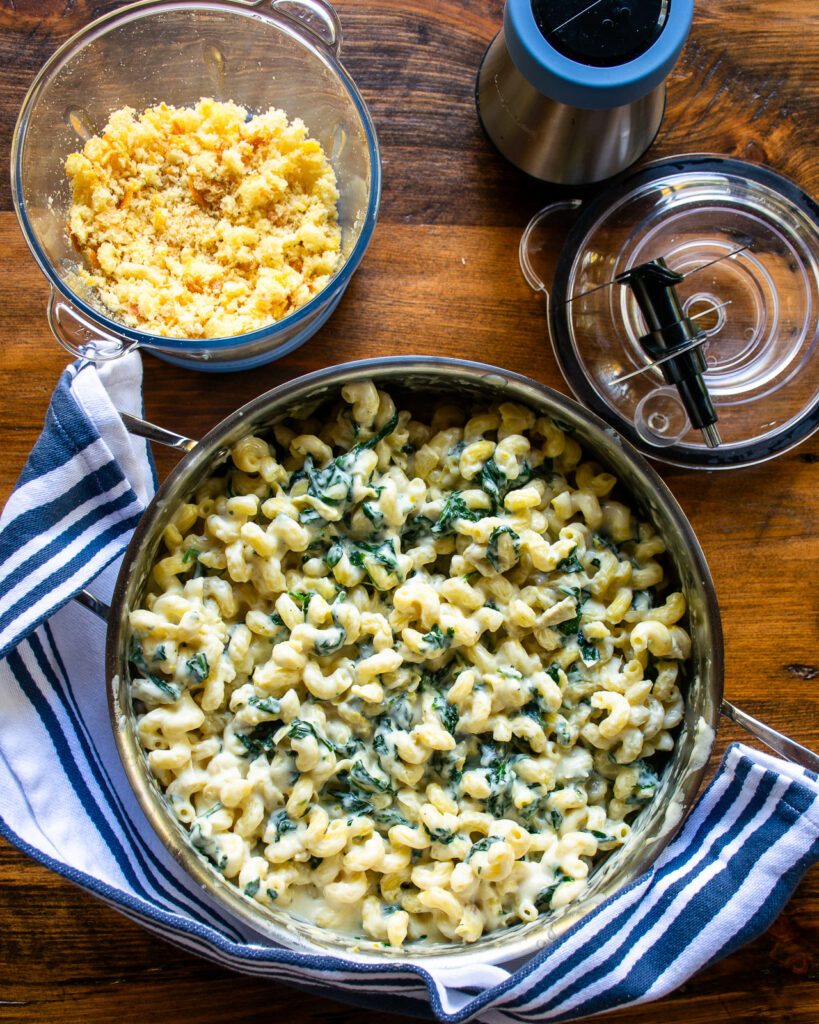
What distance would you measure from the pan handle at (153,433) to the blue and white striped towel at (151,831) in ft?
0.09

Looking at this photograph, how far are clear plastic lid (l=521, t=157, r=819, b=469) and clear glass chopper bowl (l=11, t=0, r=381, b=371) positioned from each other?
0.28m

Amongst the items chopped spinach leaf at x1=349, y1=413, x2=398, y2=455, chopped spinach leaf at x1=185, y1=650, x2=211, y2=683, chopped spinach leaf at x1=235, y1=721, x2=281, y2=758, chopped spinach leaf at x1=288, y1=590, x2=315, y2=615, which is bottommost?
chopped spinach leaf at x1=235, y1=721, x2=281, y2=758

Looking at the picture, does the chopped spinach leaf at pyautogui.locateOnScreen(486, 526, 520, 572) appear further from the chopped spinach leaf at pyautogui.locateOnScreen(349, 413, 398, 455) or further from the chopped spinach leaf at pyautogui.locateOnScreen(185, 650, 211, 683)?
the chopped spinach leaf at pyautogui.locateOnScreen(185, 650, 211, 683)

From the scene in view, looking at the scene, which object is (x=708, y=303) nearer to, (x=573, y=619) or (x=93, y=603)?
(x=573, y=619)

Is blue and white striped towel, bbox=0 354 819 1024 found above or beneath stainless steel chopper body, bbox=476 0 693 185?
beneath

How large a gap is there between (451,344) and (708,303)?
376 millimetres

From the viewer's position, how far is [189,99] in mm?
1345

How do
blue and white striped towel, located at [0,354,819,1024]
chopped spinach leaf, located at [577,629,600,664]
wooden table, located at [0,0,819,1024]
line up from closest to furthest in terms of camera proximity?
blue and white striped towel, located at [0,354,819,1024] < chopped spinach leaf, located at [577,629,600,664] < wooden table, located at [0,0,819,1024]

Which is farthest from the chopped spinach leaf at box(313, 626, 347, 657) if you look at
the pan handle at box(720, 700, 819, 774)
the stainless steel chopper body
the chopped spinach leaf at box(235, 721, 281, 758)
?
the stainless steel chopper body

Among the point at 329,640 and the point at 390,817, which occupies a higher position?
the point at 329,640

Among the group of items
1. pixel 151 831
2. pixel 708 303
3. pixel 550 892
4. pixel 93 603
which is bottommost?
pixel 151 831

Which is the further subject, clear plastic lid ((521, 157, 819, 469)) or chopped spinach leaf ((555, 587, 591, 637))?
clear plastic lid ((521, 157, 819, 469))

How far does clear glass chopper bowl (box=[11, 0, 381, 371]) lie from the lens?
1.23 meters

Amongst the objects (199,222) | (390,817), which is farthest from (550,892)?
(199,222)
